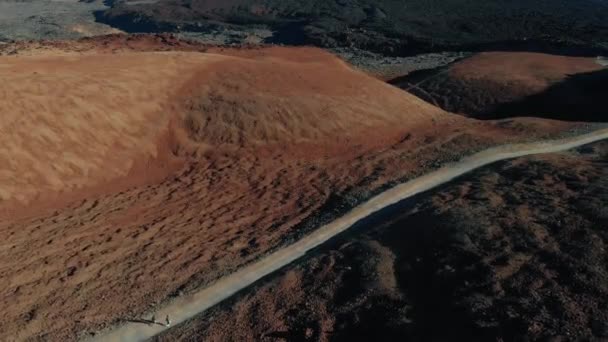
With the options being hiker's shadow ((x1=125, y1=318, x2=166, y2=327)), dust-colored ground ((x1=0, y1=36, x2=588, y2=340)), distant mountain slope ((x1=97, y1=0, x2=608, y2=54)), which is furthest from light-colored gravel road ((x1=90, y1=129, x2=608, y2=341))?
distant mountain slope ((x1=97, y1=0, x2=608, y2=54))

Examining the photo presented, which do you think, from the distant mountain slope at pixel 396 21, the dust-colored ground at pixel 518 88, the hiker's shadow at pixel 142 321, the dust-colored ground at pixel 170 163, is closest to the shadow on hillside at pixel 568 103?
the dust-colored ground at pixel 518 88

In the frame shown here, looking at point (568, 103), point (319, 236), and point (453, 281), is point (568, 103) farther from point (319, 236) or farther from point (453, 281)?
point (453, 281)

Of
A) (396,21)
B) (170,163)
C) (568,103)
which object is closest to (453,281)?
(170,163)

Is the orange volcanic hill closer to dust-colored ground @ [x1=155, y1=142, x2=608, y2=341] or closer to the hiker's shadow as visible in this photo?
the hiker's shadow

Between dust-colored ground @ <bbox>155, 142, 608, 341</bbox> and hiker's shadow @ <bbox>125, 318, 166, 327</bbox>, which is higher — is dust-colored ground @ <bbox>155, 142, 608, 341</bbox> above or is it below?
above

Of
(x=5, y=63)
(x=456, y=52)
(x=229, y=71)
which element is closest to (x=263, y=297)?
(x=229, y=71)

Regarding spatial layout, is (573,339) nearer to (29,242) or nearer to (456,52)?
(29,242)
